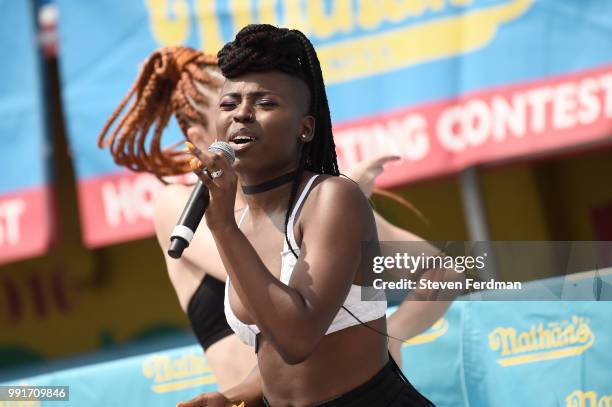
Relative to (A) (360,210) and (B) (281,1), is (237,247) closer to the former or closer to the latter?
(A) (360,210)

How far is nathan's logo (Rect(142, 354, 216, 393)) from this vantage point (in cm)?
363

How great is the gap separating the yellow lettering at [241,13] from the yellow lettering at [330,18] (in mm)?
375

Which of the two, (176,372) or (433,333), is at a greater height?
(433,333)

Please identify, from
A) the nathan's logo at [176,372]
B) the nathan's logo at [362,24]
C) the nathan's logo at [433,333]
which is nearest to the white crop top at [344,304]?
the nathan's logo at [433,333]

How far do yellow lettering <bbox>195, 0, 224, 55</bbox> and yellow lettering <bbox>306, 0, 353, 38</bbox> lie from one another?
57 cm

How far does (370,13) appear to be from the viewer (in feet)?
20.4

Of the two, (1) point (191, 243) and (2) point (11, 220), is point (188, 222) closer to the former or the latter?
(1) point (191, 243)

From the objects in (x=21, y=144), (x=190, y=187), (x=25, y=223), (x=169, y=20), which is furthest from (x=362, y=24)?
(x=190, y=187)

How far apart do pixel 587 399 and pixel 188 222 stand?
153 centimetres

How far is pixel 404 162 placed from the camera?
19.8 ft

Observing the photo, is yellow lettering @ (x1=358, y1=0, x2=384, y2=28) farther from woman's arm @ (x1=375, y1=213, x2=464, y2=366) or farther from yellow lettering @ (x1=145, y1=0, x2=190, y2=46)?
woman's arm @ (x1=375, y1=213, x2=464, y2=366)

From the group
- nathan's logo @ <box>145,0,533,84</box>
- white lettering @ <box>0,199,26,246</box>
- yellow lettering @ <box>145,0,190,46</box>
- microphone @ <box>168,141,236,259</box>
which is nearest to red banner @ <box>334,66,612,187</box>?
nathan's logo @ <box>145,0,533,84</box>

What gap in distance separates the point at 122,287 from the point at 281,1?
2767 millimetres

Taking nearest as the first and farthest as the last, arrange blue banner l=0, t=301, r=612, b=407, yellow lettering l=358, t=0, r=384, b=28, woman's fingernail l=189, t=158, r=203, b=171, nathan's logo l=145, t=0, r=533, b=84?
woman's fingernail l=189, t=158, r=203, b=171 < blue banner l=0, t=301, r=612, b=407 < nathan's logo l=145, t=0, r=533, b=84 < yellow lettering l=358, t=0, r=384, b=28
